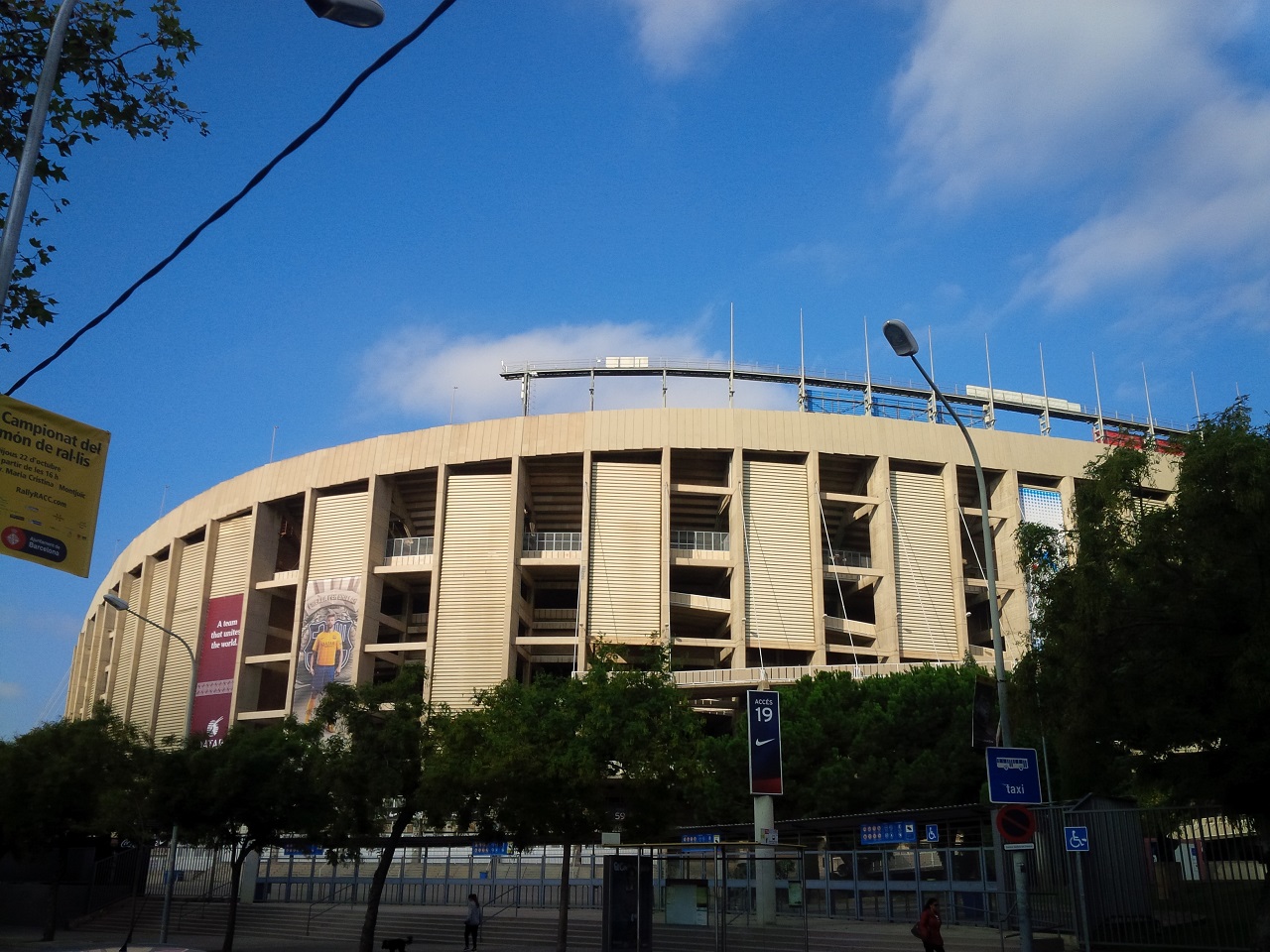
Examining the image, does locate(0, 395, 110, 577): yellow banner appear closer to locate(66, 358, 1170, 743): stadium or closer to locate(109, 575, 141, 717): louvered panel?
locate(66, 358, 1170, 743): stadium

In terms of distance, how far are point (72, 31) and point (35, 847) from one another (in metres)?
33.8

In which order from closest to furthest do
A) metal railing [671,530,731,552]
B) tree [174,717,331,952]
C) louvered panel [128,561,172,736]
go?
tree [174,717,331,952]
metal railing [671,530,731,552]
louvered panel [128,561,172,736]

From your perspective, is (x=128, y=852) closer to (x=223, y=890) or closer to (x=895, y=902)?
(x=223, y=890)

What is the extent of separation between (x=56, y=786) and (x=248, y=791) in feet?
29.5

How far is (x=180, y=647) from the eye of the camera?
7000 centimetres

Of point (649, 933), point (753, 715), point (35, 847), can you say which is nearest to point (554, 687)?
point (753, 715)

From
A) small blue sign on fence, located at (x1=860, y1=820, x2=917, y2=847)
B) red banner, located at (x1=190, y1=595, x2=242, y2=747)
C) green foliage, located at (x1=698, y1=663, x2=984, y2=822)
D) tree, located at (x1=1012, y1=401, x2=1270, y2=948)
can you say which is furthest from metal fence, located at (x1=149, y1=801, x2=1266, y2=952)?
red banner, located at (x1=190, y1=595, x2=242, y2=747)

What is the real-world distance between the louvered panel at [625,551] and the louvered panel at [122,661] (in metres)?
35.0

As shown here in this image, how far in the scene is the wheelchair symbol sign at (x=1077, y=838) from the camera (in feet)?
61.3

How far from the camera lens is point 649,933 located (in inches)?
858

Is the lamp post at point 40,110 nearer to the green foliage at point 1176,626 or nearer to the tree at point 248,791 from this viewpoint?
the green foliage at point 1176,626

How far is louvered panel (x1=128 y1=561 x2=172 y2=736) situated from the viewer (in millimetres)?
69438

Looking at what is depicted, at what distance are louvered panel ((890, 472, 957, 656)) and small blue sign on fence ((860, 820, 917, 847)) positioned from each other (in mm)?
27792

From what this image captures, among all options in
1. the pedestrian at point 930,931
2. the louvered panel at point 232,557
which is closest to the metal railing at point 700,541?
the louvered panel at point 232,557
